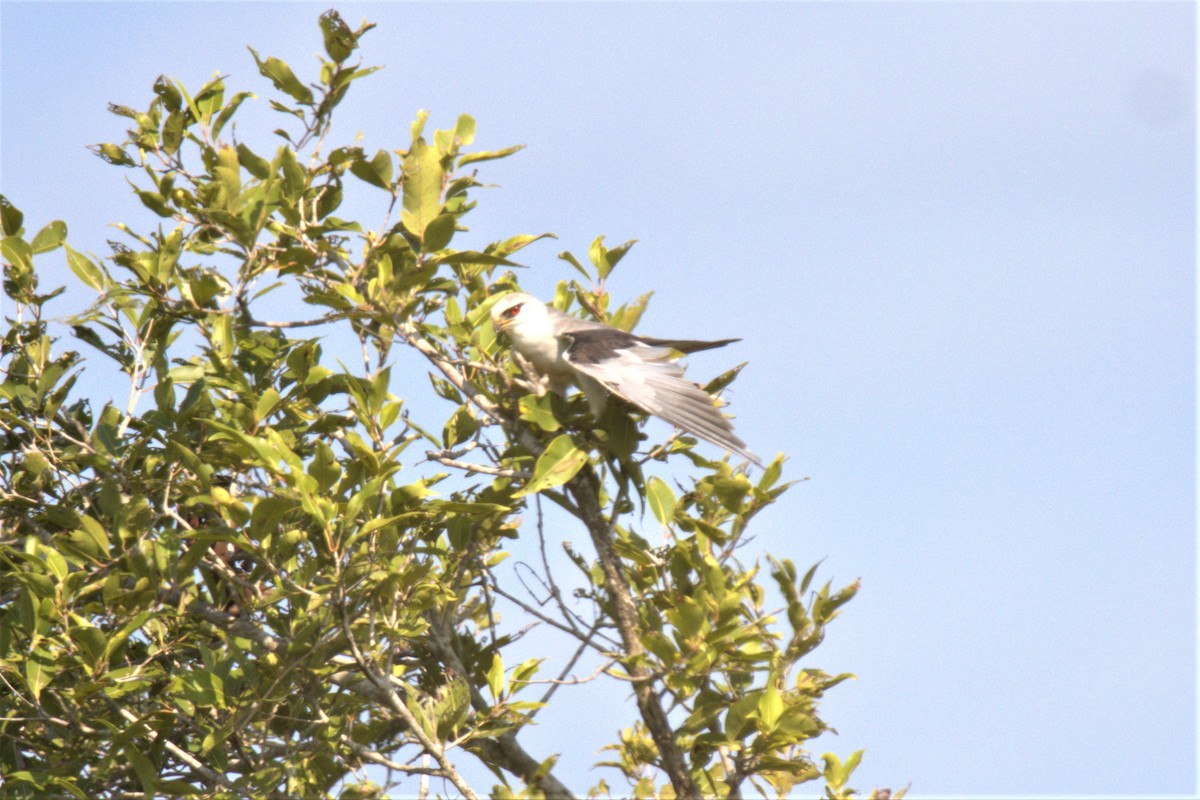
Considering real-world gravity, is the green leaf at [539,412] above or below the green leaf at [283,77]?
below

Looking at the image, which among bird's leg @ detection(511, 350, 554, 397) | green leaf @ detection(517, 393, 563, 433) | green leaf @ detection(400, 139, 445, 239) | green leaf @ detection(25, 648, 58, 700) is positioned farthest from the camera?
bird's leg @ detection(511, 350, 554, 397)

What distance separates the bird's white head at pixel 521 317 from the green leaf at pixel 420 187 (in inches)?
19.5

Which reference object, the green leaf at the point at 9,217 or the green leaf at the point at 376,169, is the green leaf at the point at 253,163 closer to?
the green leaf at the point at 376,169

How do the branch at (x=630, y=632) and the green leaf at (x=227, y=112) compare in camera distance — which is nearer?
the branch at (x=630, y=632)

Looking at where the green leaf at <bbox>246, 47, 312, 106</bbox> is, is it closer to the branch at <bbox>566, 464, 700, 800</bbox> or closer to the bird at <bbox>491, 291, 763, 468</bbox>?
the bird at <bbox>491, 291, 763, 468</bbox>

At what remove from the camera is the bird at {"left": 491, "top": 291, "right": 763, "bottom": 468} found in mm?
4145

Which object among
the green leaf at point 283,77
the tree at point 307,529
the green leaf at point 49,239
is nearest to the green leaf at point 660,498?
the tree at point 307,529

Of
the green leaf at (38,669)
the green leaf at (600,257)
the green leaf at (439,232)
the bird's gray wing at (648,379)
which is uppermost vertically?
the green leaf at (600,257)

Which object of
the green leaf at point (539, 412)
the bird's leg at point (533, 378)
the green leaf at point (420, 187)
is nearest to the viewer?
the green leaf at point (420, 187)

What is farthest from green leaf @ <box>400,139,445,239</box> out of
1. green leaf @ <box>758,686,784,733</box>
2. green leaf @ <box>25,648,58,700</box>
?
green leaf @ <box>758,686,784,733</box>

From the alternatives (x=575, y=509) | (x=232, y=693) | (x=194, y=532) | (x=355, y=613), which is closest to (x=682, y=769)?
(x=575, y=509)

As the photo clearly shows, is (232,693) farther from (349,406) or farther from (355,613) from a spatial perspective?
(349,406)

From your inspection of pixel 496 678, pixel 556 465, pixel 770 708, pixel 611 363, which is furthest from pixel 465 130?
pixel 770 708

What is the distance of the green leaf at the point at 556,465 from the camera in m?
3.84
